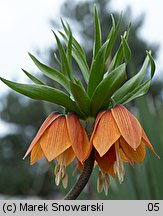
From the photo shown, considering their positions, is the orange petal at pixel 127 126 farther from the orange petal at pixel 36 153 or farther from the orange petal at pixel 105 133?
the orange petal at pixel 36 153

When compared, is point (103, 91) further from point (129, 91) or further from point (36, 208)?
point (36, 208)

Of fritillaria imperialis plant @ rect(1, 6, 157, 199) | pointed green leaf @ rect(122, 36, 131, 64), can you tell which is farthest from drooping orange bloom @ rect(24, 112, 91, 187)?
pointed green leaf @ rect(122, 36, 131, 64)

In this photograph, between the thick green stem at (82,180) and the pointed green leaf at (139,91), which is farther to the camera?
the pointed green leaf at (139,91)

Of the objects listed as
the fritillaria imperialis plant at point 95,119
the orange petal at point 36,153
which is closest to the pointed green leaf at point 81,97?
the fritillaria imperialis plant at point 95,119

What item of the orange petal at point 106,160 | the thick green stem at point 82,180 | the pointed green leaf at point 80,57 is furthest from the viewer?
the pointed green leaf at point 80,57

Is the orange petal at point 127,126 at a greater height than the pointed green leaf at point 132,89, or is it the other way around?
the pointed green leaf at point 132,89

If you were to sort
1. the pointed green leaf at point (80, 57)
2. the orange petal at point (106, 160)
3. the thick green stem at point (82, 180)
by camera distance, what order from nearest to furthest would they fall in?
the thick green stem at point (82, 180) → the orange petal at point (106, 160) → the pointed green leaf at point (80, 57)

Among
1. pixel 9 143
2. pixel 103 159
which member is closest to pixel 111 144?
pixel 103 159

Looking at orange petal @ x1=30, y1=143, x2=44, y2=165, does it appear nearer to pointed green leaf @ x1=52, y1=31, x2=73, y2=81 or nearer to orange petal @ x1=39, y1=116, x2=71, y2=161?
orange petal @ x1=39, y1=116, x2=71, y2=161

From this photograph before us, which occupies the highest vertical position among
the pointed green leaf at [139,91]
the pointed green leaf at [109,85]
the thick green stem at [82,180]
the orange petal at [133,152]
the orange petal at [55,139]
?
the pointed green leaf at [109,85]
